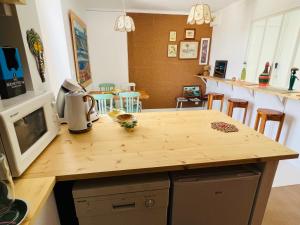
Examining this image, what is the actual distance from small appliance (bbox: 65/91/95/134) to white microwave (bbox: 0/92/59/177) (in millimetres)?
99

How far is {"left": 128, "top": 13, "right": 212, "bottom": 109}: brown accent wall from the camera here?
4.27 metres

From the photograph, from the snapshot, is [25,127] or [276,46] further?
[276,46]

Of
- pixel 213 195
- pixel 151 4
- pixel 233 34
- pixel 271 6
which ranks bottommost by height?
pixel 213 195

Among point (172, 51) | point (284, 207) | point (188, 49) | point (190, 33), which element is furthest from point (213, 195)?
point (190, 33)

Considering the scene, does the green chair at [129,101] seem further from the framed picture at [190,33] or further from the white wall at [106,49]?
the framed picture at [190,33]

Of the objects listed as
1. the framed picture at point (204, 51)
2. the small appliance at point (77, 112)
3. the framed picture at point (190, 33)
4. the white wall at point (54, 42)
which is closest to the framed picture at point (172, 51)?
the framed picture at point (190, 33)

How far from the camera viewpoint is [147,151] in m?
0.99

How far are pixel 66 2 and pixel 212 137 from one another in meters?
2.38

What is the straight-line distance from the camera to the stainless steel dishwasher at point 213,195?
101 cm

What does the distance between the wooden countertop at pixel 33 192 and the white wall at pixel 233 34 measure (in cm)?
392

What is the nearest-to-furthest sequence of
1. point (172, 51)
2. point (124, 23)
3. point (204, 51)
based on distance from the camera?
point (124, 23)
point (172, 51)
point (204, 51)

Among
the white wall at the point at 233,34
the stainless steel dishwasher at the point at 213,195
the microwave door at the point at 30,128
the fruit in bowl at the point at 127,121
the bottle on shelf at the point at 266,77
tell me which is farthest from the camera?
the white wall at the point at 233,34

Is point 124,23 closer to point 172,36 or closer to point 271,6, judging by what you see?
point 172,36

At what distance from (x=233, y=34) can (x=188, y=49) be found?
1.13 meters
